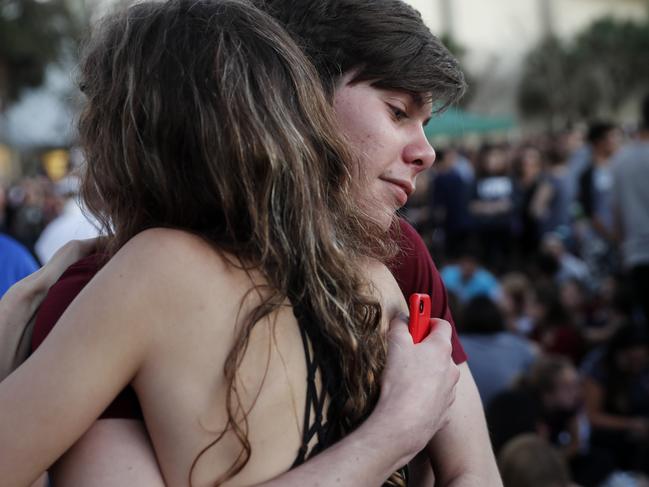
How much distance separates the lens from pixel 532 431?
175 inches

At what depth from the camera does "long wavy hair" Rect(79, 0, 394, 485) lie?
4.58 ft

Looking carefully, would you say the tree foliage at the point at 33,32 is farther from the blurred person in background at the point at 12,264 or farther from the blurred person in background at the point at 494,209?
the blurred person in background at the point at 12,264

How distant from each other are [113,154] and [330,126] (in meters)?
0.34

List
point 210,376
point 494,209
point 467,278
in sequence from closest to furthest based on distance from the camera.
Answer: point 210,376
point 467,278
point 494,209

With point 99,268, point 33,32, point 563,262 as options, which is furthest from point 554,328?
point 33,32

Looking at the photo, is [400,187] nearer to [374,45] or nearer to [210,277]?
[374,45]

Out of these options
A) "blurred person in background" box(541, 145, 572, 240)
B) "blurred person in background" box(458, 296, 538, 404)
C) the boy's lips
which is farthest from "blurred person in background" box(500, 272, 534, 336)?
the boy's lips

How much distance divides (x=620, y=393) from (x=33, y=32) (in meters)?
27.2

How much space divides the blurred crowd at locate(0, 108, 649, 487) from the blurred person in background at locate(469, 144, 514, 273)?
0.6 inches

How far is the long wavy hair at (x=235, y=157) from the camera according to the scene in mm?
1396

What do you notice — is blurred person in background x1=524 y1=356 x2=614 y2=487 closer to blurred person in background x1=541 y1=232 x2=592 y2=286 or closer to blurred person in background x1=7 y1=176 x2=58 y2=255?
blurred person in background x1=541 y1=232 x2=592 y2=286

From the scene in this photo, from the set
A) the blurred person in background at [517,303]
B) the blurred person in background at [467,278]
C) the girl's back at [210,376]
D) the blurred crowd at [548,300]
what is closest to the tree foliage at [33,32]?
the blurred crowd at [548,300]

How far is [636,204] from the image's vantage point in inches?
237

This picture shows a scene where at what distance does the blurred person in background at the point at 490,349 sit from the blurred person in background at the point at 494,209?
474 centimetres
